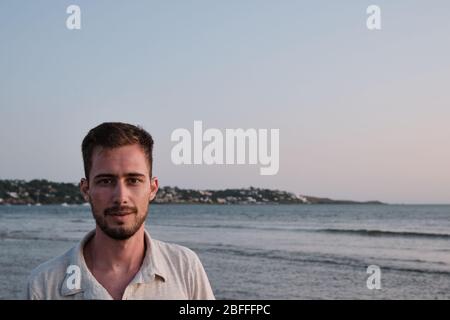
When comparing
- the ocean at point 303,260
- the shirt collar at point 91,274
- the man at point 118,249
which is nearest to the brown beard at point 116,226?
the man at point 118,249

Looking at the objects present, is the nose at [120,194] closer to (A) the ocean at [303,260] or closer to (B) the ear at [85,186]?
(B) the ear at [85,186]

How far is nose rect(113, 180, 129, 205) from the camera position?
2133 mm

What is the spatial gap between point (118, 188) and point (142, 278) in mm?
322

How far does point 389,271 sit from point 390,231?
1299 centimetres

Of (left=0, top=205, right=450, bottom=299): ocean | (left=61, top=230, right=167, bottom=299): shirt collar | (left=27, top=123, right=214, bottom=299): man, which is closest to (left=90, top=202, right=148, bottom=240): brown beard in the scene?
(left=27, top=123, right=214, bottom=299): man

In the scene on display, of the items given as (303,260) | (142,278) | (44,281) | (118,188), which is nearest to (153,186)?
(118,188)

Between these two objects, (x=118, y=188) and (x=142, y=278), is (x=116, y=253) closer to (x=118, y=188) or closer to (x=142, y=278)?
(x=142, y=278)

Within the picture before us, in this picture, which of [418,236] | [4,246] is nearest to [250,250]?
[4,246]

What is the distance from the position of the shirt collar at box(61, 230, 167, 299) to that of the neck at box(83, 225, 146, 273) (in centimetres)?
4

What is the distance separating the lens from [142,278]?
7.20 ft

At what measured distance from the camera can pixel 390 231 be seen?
91.7 feet

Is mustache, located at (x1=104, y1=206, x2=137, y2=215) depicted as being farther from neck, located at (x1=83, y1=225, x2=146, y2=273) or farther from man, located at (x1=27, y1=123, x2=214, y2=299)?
neck, located at (x1=83, y1=225, x2=146, y2=273)

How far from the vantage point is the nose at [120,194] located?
2133mm
